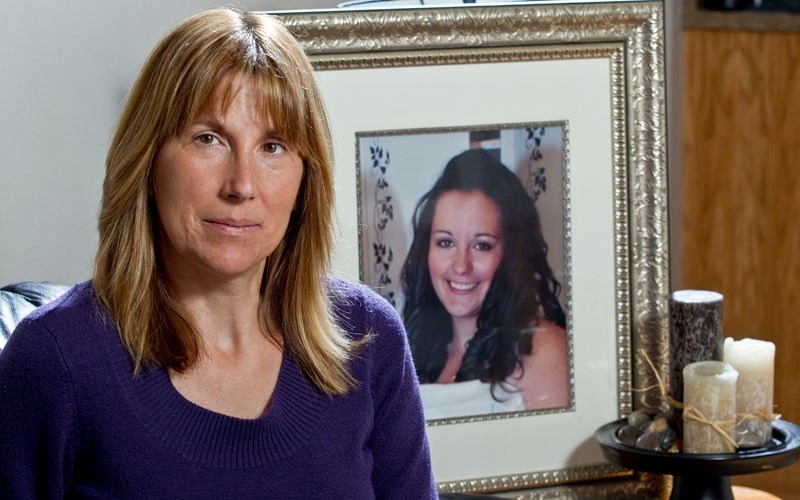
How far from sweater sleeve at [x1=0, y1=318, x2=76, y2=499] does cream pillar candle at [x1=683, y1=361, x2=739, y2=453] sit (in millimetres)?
758

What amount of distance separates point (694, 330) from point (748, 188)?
0.95 m

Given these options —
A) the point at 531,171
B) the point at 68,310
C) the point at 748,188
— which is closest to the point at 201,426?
the point at 68,310

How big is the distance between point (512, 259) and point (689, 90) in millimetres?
971

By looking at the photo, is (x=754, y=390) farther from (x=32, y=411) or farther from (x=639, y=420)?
(x=32, y=411)

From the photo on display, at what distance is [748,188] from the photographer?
2.26 meters

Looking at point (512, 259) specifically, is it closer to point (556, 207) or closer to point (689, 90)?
point (556, 207)

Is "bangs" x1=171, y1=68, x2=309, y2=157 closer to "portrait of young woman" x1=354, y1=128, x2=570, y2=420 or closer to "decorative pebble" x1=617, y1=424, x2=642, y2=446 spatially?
"portrait of young woman" x1=354, y1=128, x2=570, y2=420

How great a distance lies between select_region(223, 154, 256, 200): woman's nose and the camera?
3.31 feet

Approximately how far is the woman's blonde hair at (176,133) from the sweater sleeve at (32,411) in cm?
7


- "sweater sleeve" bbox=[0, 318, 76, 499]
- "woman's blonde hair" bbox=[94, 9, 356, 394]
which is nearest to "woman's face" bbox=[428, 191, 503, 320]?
"woman's blonde hair" bbox=[94, 9, 356, 394]

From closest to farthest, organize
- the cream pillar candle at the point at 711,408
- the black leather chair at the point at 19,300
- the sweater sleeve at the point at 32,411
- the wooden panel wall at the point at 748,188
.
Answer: the sweater sleeve at the point at 32,411 < the black leather chair at the point at 19,300 < the cream pillar candle at the point at 711,408 < the wooden panel wall at the point at 748,188

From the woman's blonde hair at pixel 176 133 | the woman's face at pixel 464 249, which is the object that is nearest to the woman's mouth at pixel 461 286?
the woman's face at pixel 464 249

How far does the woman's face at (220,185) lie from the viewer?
1.01m

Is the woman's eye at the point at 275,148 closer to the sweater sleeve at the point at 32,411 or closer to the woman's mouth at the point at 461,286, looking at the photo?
the sweater sleeve at the point at 32,411
